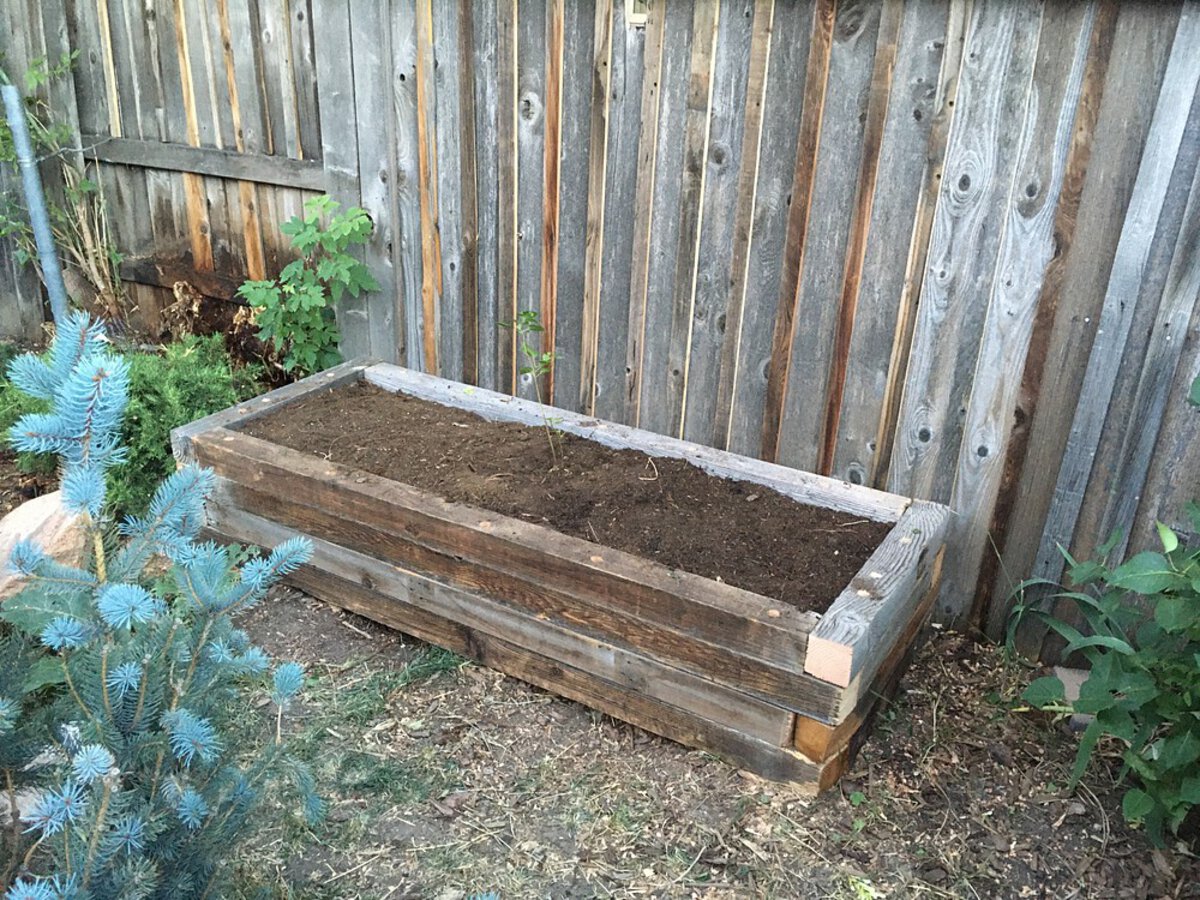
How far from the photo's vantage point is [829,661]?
2238 millimetres

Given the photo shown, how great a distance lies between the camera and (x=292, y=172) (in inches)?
159

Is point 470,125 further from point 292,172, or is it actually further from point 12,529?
point 12,529

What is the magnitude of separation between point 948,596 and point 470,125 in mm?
2309

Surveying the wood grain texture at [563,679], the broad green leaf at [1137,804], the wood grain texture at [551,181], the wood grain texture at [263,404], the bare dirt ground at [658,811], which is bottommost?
the bare dirt ground at [658,811]

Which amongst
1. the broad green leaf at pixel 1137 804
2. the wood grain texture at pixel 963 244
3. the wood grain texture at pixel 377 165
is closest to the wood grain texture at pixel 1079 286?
the wood grain texture at pixel 963 244

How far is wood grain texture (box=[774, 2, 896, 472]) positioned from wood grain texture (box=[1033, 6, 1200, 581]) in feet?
2.32

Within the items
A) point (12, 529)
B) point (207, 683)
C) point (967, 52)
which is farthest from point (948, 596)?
point (12, 529)

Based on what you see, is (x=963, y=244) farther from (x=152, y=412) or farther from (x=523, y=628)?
(x=152, y=412)

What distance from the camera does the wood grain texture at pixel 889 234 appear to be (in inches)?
104

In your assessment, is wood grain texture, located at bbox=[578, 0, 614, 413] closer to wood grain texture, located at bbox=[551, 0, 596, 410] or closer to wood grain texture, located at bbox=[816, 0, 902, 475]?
wood grain texture, located at bbox=[551, 0, 596, 410]

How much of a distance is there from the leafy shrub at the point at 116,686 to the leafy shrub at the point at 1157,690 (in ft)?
5.67

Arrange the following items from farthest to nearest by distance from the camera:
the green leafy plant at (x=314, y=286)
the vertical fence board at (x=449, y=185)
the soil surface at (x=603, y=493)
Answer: the green leafy plant at (x=314, y=286), the vertical fence board at (x=449, y=185), the soil surface at (x=603, y=493)

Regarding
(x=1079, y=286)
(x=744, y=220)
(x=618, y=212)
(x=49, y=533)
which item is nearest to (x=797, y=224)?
(x=744, y=220)

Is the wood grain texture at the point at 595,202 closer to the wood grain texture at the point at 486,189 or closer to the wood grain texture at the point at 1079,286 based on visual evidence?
the wood grain texture at the point at 486,189
